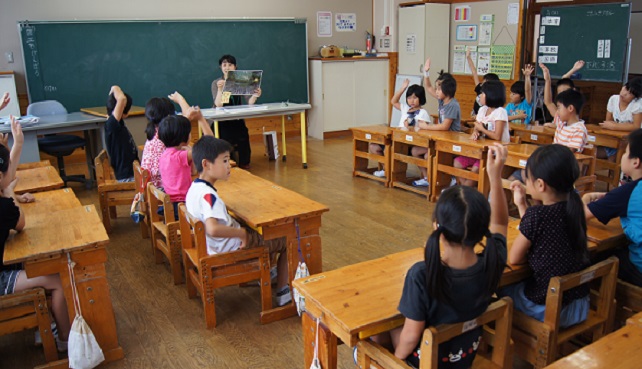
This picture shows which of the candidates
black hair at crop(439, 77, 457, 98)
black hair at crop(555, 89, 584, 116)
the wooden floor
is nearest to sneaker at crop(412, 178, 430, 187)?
the wooden floor

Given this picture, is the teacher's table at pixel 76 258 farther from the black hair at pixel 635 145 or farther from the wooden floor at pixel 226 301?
the black hair at pixel 635 145

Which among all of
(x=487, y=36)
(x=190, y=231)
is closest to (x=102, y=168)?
→ (x=190, y=231)

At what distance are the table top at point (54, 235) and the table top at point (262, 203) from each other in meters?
0.69

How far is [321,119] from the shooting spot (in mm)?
8305

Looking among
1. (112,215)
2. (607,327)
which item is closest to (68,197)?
(112,215)

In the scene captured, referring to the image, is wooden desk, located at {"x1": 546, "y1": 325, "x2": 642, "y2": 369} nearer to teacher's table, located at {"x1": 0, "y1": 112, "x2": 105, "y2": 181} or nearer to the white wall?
teacher's table, located at {"x1": 0, "y1": 112, "x2": 105, "y2": 181}

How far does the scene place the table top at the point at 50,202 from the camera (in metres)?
2.86

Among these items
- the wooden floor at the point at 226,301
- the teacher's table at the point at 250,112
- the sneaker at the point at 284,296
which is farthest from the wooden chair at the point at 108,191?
the sneaker at the point at 284,296

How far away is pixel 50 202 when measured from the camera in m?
3.03

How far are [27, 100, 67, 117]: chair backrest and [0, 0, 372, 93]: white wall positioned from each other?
63 centimetres

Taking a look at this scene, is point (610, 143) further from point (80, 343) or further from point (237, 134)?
point (80, 343)

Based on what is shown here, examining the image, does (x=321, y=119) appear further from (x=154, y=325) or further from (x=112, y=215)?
(x=154, y=325)

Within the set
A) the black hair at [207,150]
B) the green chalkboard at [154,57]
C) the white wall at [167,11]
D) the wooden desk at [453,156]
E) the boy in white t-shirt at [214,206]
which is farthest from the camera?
the green chalkboard at [154,57]

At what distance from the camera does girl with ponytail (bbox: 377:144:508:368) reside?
1.62m
